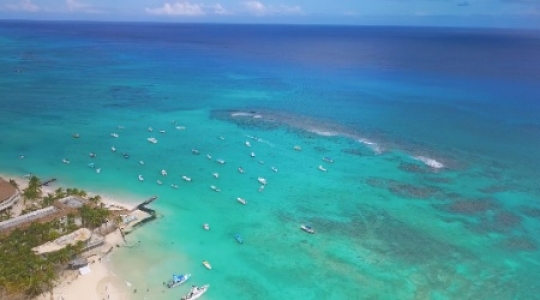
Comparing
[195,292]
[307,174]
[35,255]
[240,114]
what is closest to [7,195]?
[35,255]

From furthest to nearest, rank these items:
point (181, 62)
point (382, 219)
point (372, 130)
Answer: point (181, 62), point (372, 130), point (382, 219)

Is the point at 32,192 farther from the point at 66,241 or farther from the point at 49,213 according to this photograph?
the point at 66,241

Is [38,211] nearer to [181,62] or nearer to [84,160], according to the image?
[84,160]

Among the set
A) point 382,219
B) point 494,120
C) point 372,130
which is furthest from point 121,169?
point 494,120

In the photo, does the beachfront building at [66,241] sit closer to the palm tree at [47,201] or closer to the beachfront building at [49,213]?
the beachfront building at [49,213]

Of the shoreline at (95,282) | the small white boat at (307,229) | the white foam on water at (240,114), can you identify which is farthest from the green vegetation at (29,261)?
the white foam on water at (240,114)

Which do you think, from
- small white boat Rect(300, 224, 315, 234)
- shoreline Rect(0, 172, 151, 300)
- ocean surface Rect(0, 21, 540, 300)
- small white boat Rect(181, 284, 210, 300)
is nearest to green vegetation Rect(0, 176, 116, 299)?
shoreline Rect(0, 172, 151, 300)

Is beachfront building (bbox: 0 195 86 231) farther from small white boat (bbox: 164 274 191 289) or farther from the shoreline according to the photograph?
small white boat (bbox: 164 274 191 289)
